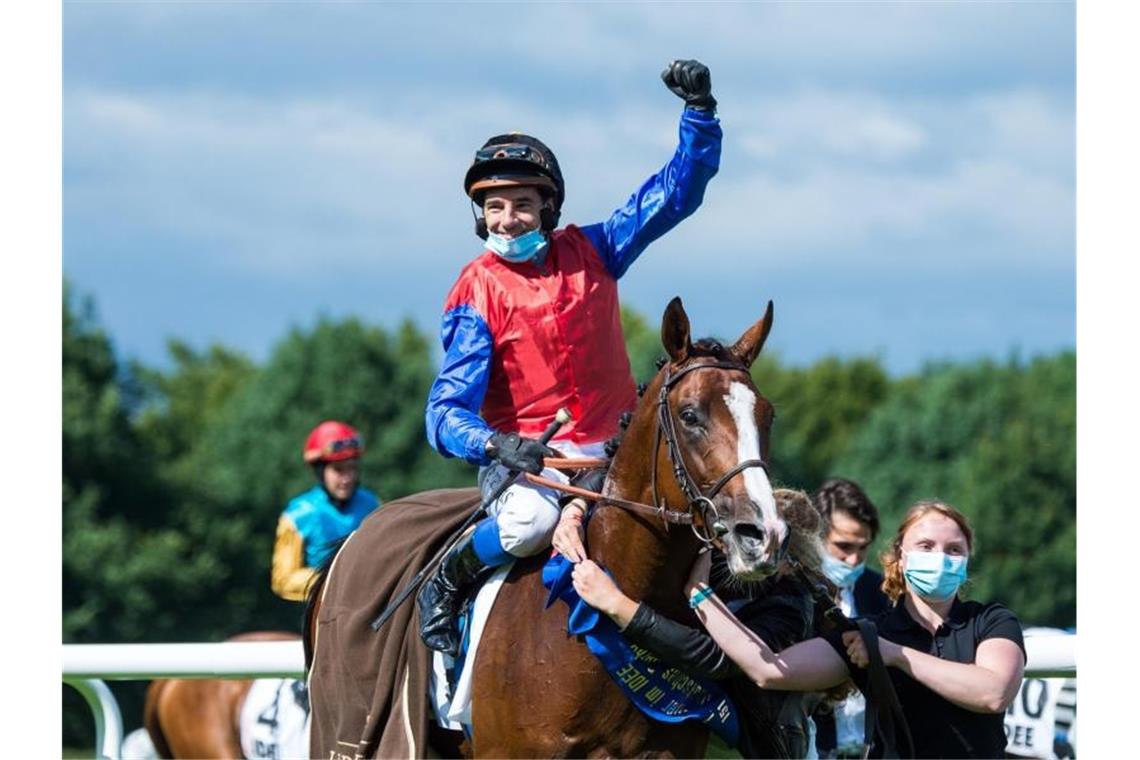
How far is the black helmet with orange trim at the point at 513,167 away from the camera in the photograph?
19.2 feet

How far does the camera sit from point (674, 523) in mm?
5156

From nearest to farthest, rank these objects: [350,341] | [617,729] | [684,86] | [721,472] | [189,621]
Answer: [721,472] < [617,729] < [684,86] < [189,621] < [350,341]

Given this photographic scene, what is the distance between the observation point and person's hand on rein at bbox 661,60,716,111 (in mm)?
5590

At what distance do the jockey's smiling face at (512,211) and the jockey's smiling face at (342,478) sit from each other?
457 cm

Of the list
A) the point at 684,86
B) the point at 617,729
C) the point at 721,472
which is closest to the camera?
the point at 721,472

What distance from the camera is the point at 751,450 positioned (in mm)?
4848

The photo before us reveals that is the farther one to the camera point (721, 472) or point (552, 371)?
point (552, 371)

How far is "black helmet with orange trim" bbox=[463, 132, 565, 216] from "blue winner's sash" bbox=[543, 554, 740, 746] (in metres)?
1.42

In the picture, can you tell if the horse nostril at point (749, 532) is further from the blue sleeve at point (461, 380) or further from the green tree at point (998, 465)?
the green tree at point (998, 465)

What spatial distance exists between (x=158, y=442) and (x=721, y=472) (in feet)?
100

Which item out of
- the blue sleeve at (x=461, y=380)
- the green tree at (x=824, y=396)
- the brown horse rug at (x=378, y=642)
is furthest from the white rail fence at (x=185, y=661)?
the green tree at (x=824, y=396)

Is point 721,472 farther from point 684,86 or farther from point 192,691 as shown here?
point 192,691
